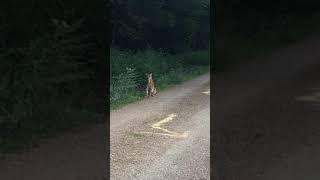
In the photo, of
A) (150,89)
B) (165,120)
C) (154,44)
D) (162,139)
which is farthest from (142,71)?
(162,139)

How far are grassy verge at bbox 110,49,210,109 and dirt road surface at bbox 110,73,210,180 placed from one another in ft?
2.64

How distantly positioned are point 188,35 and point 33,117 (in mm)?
21428

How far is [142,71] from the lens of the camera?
1791 centimetres

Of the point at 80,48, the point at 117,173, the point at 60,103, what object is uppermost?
the point at 80,48

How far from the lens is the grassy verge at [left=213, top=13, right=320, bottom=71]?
21516 mm

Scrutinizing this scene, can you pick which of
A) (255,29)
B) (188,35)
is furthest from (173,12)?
(255,29)

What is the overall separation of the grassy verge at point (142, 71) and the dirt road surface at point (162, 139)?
80 cm

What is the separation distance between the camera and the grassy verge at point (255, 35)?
21.5 meters

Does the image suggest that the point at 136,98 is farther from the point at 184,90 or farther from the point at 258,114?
the point at 258,114

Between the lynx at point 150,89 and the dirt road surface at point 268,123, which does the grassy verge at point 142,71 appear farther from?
the dirt road surface at point 268,123

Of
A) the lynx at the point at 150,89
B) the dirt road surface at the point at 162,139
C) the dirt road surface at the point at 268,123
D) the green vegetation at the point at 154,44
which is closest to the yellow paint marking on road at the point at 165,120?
the dirt road surface at the point at 162,139

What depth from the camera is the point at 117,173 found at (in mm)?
6938

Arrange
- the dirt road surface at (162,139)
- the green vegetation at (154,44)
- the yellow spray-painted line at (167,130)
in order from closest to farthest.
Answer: the dirt road surface at (162,139)
the yellow spray-painted line at (167,130)
the green vegetation at (154,44)

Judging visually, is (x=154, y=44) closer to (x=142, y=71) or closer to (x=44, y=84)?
(x=142, y=71)
